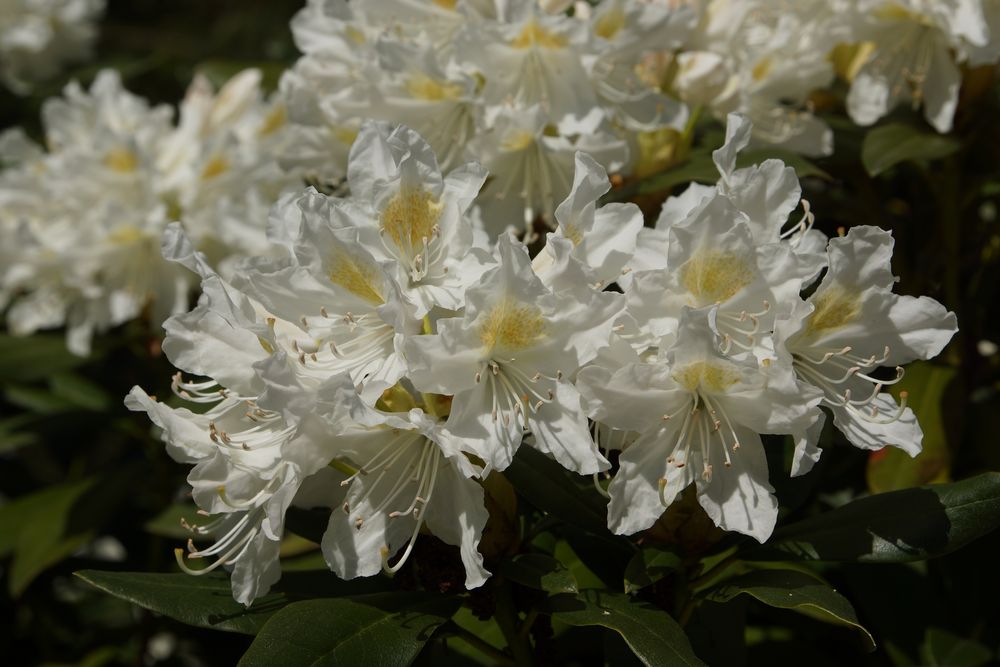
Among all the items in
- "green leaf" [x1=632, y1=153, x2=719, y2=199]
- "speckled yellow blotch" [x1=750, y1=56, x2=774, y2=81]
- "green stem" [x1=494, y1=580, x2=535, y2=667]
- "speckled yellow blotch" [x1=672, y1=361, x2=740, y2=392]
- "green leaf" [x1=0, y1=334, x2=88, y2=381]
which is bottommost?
"green leaf" [x1=0, y1=334, x2=88, y2=381]

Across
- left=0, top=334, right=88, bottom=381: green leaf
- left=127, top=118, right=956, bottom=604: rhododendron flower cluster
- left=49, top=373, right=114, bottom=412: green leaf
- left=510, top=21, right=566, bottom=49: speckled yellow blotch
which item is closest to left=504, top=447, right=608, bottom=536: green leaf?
left=127, top=118, right=956, bottom=604: rhododendron flower cluster

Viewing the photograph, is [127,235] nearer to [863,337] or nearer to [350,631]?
[350,631]

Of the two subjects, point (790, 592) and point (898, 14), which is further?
point (898, 14)

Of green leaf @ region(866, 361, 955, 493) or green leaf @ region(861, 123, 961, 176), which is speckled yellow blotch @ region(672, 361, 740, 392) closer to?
green leaf @ region(866, 361, 955, 493)


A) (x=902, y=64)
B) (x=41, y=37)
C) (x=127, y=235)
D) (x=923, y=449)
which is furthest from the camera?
(x=41, y=37)

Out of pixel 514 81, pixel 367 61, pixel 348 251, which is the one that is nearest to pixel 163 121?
pixel 367 61

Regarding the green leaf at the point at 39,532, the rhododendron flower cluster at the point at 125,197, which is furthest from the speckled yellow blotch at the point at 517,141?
the green leaf at the point at 39,532


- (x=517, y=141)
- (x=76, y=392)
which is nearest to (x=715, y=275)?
(x=517, y=141)
